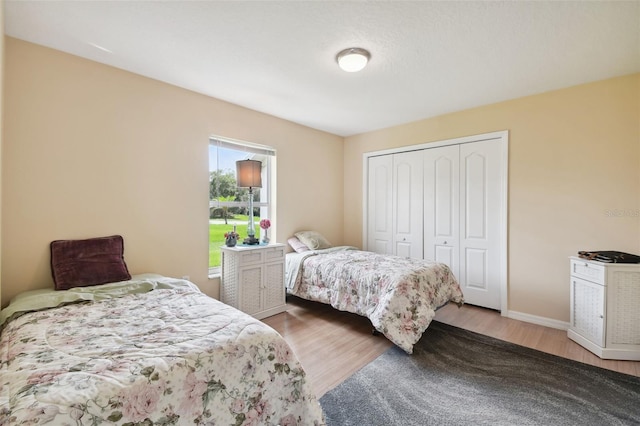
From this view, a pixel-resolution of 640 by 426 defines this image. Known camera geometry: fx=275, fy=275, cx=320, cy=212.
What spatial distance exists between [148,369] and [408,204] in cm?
372

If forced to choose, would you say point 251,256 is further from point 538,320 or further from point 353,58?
point 538,320

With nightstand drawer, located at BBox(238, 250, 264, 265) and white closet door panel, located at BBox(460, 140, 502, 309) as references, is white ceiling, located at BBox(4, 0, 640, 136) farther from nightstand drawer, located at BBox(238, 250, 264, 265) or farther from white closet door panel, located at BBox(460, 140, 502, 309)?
nightstand drawer, located at BBox(238, 250, 264, 265)

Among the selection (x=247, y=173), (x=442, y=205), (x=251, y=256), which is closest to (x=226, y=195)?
(x=247, y=173)

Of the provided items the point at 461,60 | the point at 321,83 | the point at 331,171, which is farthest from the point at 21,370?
the point at 331,171

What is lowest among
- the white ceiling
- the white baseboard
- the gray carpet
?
the gray carpet

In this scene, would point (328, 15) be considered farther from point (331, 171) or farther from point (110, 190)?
point (331, 171)

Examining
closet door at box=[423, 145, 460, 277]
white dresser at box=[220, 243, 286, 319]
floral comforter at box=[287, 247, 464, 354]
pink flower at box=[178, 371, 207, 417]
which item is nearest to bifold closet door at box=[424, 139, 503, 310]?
closet door at box=[423, 145, 460, 277]

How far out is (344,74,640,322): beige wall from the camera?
262 cm

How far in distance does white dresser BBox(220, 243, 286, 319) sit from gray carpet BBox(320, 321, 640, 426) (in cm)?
141

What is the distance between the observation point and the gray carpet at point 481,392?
167 centimetres

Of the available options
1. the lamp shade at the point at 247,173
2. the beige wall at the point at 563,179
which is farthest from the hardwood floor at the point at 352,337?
the lamp shade at the point at 247,173

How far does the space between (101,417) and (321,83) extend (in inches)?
111

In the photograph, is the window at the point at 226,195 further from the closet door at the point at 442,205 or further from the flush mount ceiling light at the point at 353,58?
the closet door at the point at 442,205

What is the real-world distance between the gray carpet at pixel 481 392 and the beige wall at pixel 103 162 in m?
2.04
